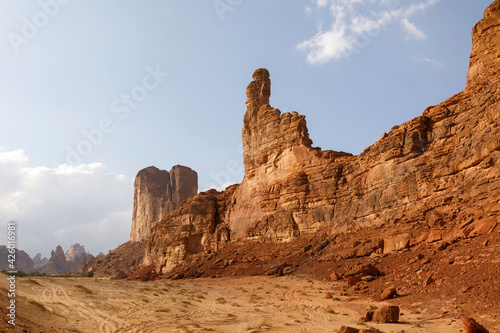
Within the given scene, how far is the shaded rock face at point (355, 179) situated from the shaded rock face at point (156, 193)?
3567 cm

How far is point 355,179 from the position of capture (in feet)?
106

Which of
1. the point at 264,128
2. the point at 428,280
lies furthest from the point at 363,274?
the point at 264,128

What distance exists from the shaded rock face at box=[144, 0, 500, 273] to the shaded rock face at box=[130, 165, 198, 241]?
35.7 meters

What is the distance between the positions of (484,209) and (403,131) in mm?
10801

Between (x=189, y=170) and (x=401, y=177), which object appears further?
(x=189, y=170)

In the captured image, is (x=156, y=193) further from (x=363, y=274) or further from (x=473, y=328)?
(x=473, y=328)

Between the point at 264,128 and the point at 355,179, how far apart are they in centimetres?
1514

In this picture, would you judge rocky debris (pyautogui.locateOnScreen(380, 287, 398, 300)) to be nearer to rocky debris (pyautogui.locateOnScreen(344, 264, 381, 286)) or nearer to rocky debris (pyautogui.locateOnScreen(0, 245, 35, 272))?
rocky debris (pyautogui.locateOnScreen(344, 264, 381, 286))

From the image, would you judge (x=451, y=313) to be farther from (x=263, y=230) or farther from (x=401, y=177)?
(x=263, y=230)

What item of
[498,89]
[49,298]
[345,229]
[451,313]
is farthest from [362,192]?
[49,298]

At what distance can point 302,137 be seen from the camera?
39219mm

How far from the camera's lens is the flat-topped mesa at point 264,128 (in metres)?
40.1

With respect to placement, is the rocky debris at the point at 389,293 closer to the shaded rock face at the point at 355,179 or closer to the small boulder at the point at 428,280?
the small boulder at the point at 428,280

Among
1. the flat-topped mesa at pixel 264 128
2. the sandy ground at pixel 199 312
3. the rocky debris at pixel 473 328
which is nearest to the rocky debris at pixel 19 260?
the flat-topped mesa at pixel 264 128
